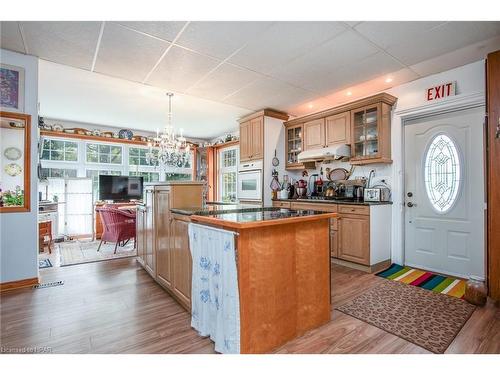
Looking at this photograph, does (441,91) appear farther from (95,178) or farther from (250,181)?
(95,178)

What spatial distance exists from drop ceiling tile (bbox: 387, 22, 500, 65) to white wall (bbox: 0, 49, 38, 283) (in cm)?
397

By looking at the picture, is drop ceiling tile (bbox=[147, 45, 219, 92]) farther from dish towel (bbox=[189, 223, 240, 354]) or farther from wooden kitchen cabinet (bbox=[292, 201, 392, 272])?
wooden kitchen cabinet (bbox=[292, 201, 392, 272])

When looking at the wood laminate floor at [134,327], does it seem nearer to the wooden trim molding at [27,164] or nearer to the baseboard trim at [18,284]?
the baseboard trim at [18,284]

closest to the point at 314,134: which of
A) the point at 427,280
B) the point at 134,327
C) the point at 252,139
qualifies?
the point at 252,139

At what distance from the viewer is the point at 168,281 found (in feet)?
8.48

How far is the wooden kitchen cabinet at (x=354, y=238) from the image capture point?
332cm

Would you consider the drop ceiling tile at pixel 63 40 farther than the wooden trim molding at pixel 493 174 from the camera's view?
No

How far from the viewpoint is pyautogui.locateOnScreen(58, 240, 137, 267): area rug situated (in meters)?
3.90

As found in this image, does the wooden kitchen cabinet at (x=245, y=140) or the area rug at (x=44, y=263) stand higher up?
the wooden kitchen cabinet at (x=245, y=140)

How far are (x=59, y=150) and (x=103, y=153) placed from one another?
0.86 meters

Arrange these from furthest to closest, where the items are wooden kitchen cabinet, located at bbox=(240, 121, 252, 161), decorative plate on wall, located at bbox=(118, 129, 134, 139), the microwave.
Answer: decorative plate on wall, located at bbox=(118, 129, 134, 139), wooden kitchen cabinet, located at bbox=(240, 121, 252, 161), the microwave

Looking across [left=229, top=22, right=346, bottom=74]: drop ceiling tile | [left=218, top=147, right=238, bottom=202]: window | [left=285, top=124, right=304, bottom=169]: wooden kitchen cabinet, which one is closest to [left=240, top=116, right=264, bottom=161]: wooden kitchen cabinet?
[left=285, top=124, right=304, bottom=169]: wooden kitchen cabinet

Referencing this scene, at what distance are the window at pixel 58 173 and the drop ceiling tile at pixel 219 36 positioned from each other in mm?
4886

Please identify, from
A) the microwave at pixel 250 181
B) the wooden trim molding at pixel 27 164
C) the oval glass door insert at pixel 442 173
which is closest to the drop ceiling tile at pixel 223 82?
the microwave at pixel 250 181
